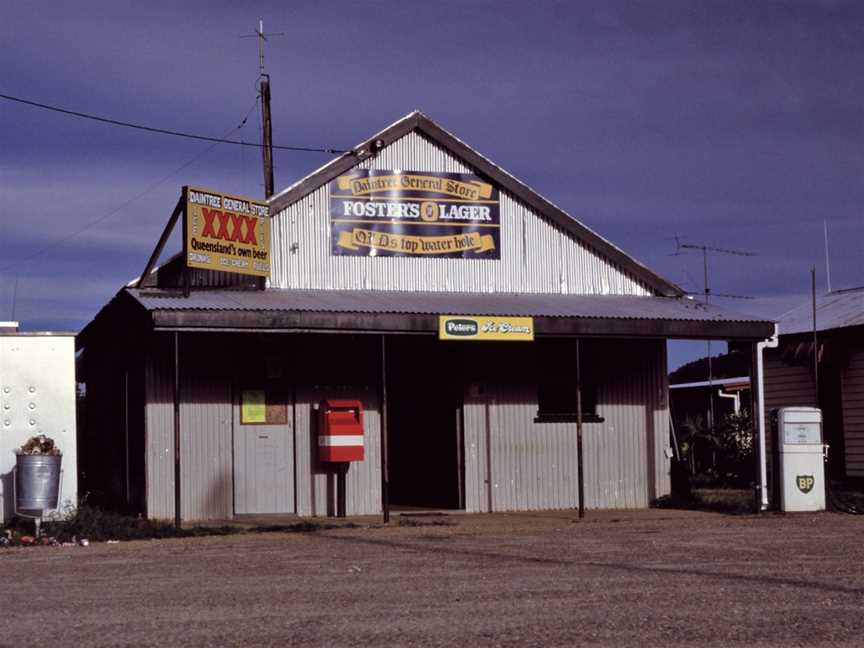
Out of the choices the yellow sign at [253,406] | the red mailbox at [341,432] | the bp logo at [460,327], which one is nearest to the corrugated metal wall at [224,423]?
the yellow sign at [253,406]

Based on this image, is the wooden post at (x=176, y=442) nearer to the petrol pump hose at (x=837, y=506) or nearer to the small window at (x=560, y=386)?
the small window at (x=560, y=386)

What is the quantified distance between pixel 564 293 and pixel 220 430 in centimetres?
629

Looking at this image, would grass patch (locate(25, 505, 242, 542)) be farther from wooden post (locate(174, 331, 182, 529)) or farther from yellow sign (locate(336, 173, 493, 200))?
yellow sign (locate(336, 173, 493, 200))

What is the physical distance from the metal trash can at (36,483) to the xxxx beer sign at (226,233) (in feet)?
11.0

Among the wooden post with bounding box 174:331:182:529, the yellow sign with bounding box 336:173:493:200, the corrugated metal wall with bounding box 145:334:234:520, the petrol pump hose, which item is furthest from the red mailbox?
the petrol pump hose

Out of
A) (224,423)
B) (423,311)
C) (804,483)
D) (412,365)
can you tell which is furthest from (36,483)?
(804,483)

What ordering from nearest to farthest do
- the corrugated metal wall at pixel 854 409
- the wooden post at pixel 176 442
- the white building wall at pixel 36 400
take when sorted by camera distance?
1. the wooden post at pixel 176 442
2. the white building wall at pixel 36 400
3. the corrugated metal wall at pixel 854 409

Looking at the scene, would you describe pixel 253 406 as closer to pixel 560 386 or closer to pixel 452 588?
pixel 560 386

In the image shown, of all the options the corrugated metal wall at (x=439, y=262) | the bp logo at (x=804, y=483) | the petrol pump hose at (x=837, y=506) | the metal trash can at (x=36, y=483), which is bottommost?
the petrol pump hose at (x=837, y=506)

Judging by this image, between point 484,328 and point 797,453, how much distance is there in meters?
5.47

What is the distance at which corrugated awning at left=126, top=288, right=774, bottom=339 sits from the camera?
17516 mm

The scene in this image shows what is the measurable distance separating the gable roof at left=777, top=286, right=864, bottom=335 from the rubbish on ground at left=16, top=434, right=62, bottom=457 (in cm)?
1508

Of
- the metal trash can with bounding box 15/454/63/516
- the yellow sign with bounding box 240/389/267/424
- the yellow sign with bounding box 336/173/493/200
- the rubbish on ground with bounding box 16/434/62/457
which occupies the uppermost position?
the yellow sign with bounding box 336/173/493/200

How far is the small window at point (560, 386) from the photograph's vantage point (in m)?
21.3
